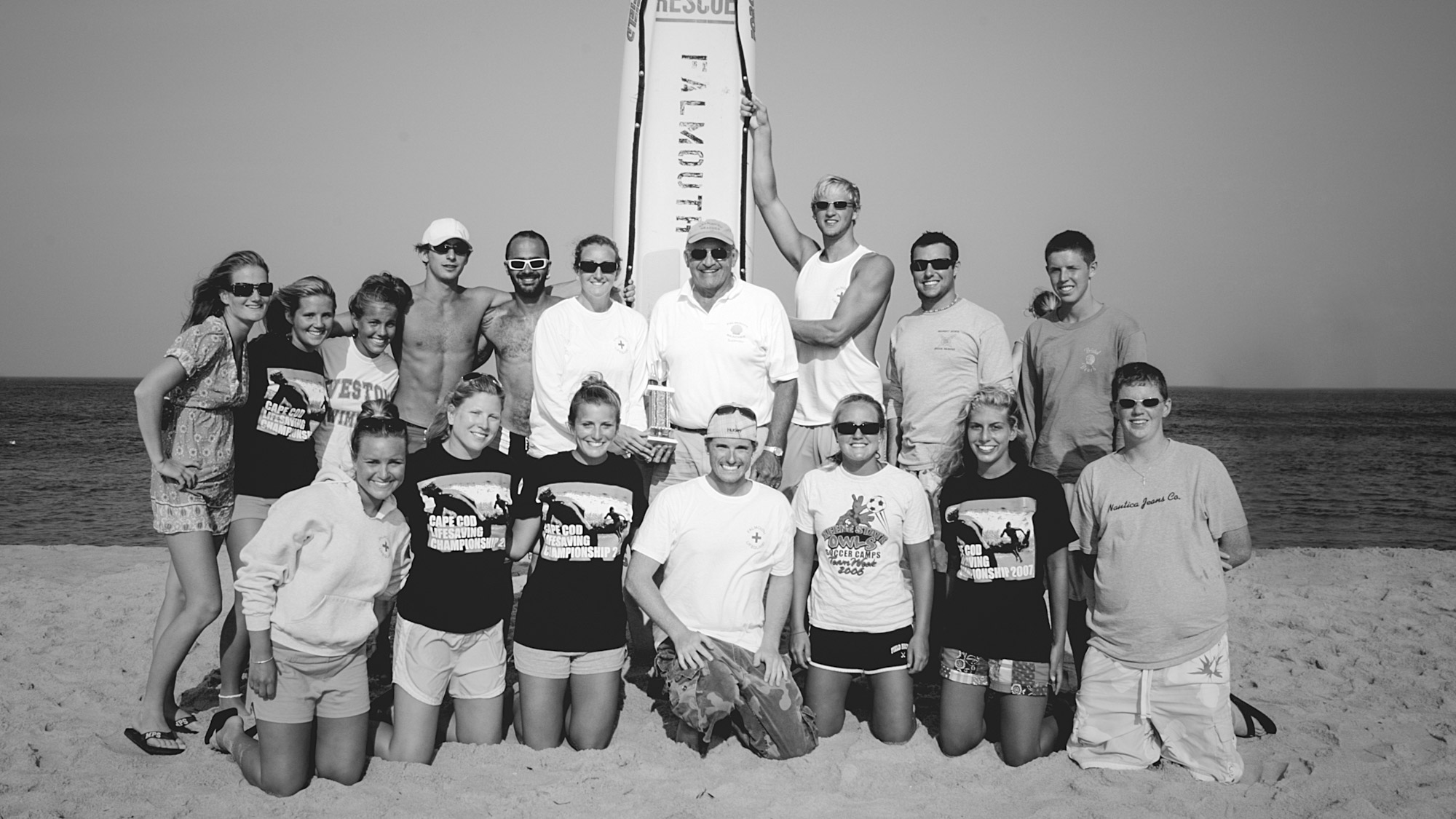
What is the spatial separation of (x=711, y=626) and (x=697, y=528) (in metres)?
0.46

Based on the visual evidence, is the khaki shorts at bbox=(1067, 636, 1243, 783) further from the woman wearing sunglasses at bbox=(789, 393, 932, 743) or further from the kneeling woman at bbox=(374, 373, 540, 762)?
the kneeling woman at bbox=(374, 373, 540, 762)

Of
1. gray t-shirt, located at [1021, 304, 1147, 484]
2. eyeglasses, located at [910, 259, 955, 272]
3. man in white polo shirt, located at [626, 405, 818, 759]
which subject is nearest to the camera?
man in white polo shirt, located at [626, 405, 818, 759]

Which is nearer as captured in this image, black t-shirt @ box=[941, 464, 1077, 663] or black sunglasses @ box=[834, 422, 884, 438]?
black t-shirt @ box=[941, 464, 1077, 663]

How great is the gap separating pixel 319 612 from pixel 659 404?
75.2 inches

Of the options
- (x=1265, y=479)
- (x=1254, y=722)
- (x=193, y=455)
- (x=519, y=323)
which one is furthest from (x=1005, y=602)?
(x=1265, y=479)

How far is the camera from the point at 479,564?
4.07 meters

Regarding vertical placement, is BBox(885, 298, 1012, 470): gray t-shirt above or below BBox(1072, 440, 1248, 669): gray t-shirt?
above

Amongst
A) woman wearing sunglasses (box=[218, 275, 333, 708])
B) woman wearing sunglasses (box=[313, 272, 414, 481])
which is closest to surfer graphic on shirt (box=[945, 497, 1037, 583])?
woman wearing sunglasses (box=[313, 272, 414, 481])

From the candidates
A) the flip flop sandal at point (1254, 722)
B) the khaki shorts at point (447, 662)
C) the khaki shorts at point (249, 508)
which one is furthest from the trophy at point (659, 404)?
the flip flop sandal at point (1254, 722)

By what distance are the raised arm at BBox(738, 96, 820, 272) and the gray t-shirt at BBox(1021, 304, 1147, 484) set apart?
5.60 feet

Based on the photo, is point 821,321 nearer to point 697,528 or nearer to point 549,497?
point 697,528

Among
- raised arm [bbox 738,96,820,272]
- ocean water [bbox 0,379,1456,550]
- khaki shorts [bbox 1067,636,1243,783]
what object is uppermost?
raised arm [bbox 738,96,820,272]

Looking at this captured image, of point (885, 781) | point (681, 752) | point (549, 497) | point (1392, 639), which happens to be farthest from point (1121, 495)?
point (1392, 639)

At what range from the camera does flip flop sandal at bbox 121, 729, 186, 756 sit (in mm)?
4020
